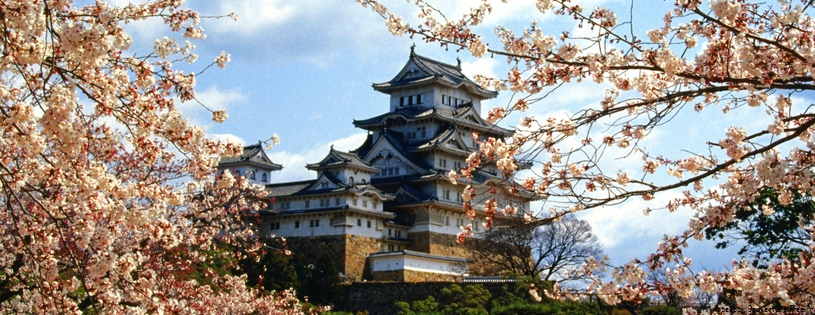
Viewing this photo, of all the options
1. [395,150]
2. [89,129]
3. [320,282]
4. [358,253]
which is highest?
[395,150]

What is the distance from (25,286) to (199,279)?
20.8 metres

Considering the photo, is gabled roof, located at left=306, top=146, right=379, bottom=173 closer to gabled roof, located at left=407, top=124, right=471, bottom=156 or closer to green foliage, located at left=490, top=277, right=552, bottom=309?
gabled roof, located at left=407, top=124, right=471, bottom=156

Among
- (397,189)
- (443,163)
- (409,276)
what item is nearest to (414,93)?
(443,163)

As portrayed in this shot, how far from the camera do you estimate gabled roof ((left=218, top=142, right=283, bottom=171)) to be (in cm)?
4847

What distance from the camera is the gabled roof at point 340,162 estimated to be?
44.8m

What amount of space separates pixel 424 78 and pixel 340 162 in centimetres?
1006

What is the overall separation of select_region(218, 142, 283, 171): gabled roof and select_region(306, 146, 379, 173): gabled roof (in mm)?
4260

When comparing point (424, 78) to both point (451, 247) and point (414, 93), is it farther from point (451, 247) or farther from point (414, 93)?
point (451, 247)

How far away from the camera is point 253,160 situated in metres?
48.7

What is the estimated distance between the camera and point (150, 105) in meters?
6.66

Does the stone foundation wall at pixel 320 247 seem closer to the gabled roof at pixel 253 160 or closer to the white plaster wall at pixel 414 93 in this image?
the gabled roof at pixel 253 160

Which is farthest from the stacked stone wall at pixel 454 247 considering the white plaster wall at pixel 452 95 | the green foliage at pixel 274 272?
the green foliage at pixel 274 272

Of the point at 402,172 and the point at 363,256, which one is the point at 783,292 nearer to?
the point at 363,256

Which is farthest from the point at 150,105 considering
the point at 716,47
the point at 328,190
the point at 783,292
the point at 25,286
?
the point at 328,190
